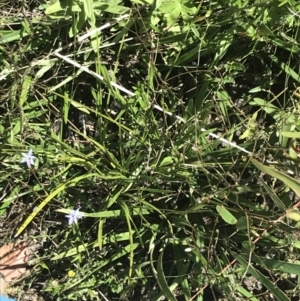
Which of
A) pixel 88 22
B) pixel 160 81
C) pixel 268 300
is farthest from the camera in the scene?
pixel 268 300

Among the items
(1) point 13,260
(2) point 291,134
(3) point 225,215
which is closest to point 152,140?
(3) point 225,215

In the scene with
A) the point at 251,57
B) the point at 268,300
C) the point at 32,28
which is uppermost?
the point at 32,28

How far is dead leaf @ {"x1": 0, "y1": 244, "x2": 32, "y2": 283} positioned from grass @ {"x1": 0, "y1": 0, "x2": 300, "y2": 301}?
0.24ft

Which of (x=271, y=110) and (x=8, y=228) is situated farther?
(x=8, y=228)

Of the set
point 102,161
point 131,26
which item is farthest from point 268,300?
point 131,26

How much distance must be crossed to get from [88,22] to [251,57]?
1.66 feet

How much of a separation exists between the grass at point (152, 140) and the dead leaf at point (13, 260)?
2.9 inches

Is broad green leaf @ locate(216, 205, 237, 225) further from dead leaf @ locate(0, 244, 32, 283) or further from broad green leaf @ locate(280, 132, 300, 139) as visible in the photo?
dead leaf @ locate(0, 244, 32, 283)

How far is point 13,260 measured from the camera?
177cm

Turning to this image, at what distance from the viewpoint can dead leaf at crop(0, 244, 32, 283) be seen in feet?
5.78

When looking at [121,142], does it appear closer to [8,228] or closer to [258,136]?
[258,136]

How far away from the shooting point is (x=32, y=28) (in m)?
1.53

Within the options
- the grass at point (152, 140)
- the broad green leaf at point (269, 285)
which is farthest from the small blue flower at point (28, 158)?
the broad green leaf at point (269, 285)

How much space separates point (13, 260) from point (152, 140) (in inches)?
24.9
